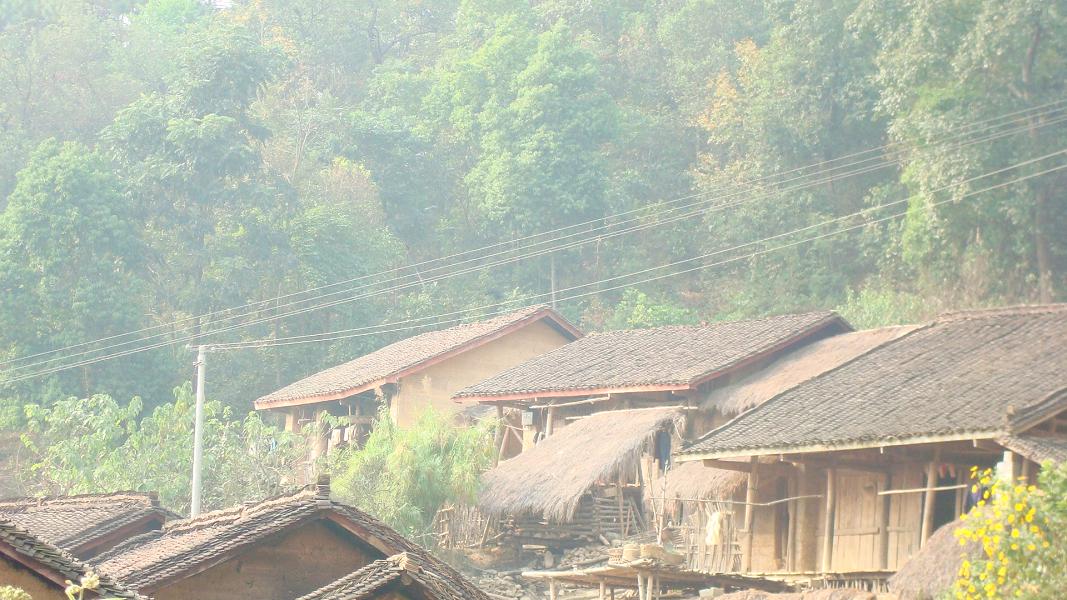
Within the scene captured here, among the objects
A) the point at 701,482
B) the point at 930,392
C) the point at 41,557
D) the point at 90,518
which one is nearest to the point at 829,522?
the point at 930,392

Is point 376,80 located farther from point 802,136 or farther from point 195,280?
point 802,136

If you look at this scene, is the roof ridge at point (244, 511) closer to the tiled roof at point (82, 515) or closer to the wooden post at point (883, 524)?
the tiled roof at point (82, 515)

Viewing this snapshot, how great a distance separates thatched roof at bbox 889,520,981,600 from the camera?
1684 cm

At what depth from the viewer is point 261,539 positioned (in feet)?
53.2

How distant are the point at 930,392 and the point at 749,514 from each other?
333 cm

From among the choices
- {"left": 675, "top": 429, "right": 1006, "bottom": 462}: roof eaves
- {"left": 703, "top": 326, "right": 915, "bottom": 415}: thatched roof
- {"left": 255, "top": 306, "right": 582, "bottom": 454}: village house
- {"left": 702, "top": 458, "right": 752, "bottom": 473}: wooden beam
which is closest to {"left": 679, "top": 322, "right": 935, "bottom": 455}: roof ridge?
{"left": 675, "top": 429, "right": 1006, "bottom": 462}: roof eaves

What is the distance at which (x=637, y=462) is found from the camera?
2580 cm

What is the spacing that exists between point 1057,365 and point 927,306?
17108 millimetres

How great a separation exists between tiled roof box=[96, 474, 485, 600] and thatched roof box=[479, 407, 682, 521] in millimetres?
8805

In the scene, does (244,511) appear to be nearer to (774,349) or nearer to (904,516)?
(904,516)

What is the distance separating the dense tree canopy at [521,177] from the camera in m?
34.7

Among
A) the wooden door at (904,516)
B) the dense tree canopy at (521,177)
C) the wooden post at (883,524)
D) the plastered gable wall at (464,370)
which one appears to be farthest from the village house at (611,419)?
the dense tree canopy at (521,177)

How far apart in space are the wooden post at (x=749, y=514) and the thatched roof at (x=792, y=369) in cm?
355

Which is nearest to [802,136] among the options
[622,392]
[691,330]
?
[691,330]
